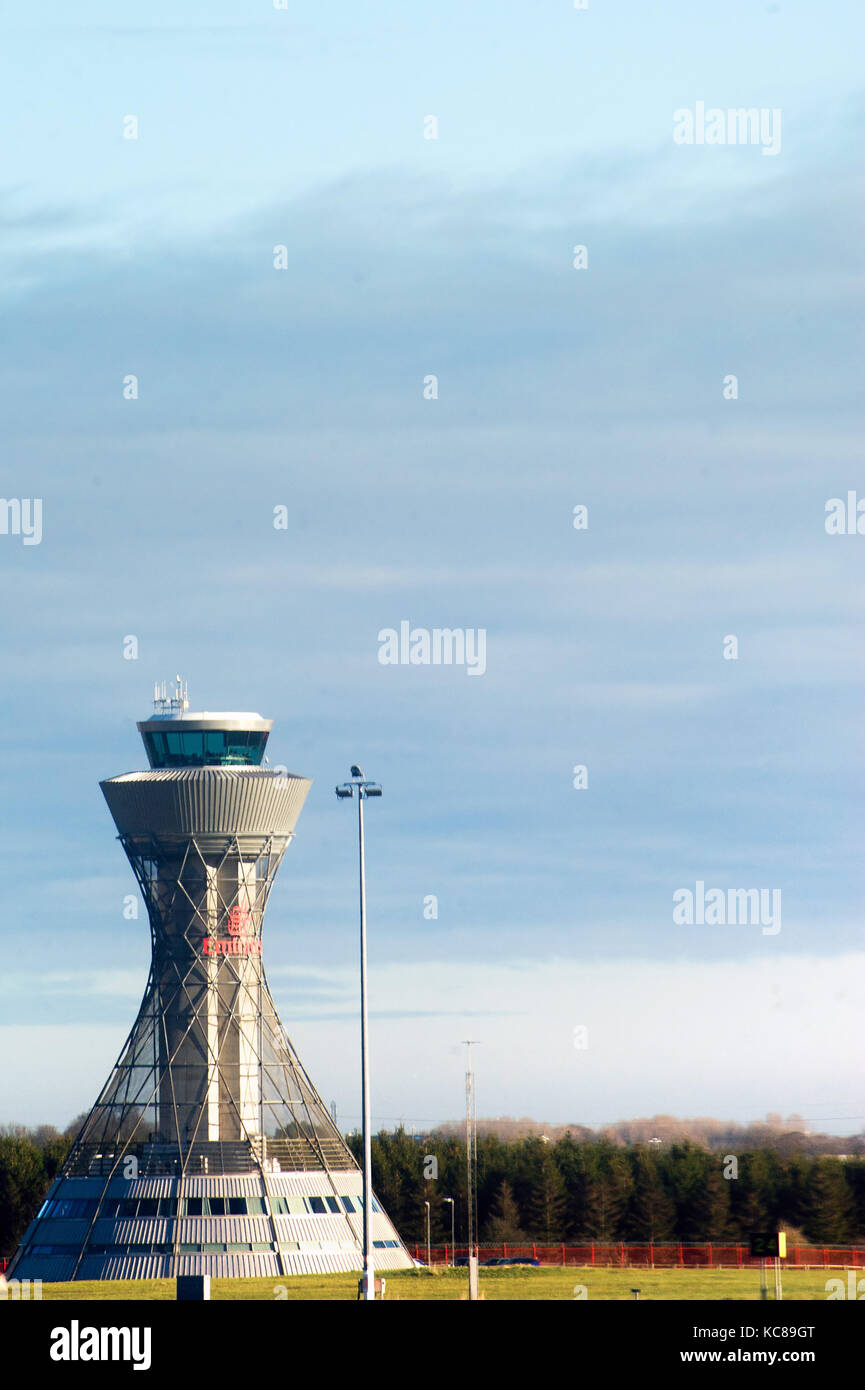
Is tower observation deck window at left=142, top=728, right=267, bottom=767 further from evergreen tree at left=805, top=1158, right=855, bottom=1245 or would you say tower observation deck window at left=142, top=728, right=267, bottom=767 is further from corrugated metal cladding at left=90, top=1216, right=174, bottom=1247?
evergreen tree at left=805, top=1158, right=855, bottom=1245

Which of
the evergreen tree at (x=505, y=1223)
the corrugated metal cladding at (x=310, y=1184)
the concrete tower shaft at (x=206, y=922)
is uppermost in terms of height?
the concrete tower shaft at (x=206, y=922)

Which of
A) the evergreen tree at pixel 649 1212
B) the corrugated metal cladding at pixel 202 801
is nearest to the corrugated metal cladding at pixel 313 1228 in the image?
the corrugated metal cladding at pixel 202 801

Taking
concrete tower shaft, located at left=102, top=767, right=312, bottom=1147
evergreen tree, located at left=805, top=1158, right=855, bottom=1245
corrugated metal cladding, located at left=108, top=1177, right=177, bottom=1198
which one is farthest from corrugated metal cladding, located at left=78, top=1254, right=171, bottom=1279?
evergreen tree, located at left=805, top=1158, right=855, bottom=1245

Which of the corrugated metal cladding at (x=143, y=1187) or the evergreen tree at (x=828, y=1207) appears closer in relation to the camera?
the corrugated metal cladding at (x=143, y=1187)

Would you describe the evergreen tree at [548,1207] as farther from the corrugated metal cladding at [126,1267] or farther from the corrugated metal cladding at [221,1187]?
the corrugated metal cladding at [126,1267]

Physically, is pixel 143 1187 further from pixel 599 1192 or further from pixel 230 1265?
pixel 599 1192
